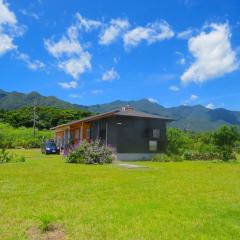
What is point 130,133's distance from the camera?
1625 inches

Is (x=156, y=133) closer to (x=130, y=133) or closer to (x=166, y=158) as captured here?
(x=130, y=133)

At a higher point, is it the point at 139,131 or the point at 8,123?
the point at 8,123

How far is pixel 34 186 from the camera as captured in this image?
51.4 feet

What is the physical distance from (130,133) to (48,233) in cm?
3300

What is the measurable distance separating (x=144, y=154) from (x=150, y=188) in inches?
1050

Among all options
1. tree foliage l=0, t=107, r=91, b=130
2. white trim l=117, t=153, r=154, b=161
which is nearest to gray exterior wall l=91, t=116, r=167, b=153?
white trim l=117, t=153, r=154, b=161

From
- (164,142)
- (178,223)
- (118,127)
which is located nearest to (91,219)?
(178,223)

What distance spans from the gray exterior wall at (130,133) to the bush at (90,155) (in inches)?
291

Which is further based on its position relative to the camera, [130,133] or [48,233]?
[130,133]

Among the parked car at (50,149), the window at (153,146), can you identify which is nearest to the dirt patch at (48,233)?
the window at (153,146)

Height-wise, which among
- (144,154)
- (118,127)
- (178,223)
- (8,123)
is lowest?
(178,223)

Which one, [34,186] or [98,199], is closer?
[98,199]

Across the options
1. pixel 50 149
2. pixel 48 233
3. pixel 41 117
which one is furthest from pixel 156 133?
pixel 41 117

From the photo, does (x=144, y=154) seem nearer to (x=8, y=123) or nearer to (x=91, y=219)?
(x=91, y=219)
